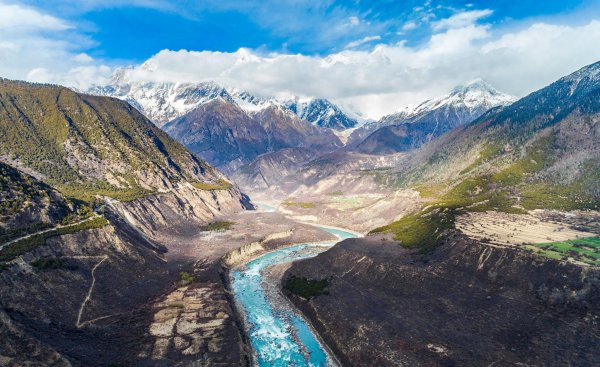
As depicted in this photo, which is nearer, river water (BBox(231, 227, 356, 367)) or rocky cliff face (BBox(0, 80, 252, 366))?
rocky cliff face (BBox(0, 80, 252, 366))

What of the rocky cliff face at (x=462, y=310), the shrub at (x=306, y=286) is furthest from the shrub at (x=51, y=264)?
the rocky cliff face at (x=462, y=310)

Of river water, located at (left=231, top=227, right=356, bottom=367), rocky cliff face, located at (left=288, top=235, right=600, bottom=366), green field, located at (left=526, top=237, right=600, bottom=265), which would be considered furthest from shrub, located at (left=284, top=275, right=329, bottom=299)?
green field, located at (left=526, top=237, right=600, bottom=265)

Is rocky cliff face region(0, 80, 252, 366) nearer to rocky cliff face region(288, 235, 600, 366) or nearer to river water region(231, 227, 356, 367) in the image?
river water region(231, 227, 356, 367)

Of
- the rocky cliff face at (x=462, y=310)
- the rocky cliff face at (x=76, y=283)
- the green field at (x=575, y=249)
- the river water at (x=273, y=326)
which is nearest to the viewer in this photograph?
the rocky cliff face at (x=76, y=283)

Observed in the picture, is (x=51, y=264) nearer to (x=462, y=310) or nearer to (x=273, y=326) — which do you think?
(x=273, y=326)

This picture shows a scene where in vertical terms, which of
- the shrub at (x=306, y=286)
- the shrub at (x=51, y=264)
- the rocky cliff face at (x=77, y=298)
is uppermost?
the shrub at (x=51, y=264)

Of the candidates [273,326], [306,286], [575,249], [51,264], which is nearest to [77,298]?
[51,264]

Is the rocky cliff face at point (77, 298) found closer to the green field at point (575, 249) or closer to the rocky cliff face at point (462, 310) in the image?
the rocky cliff face at point (462, 310)
